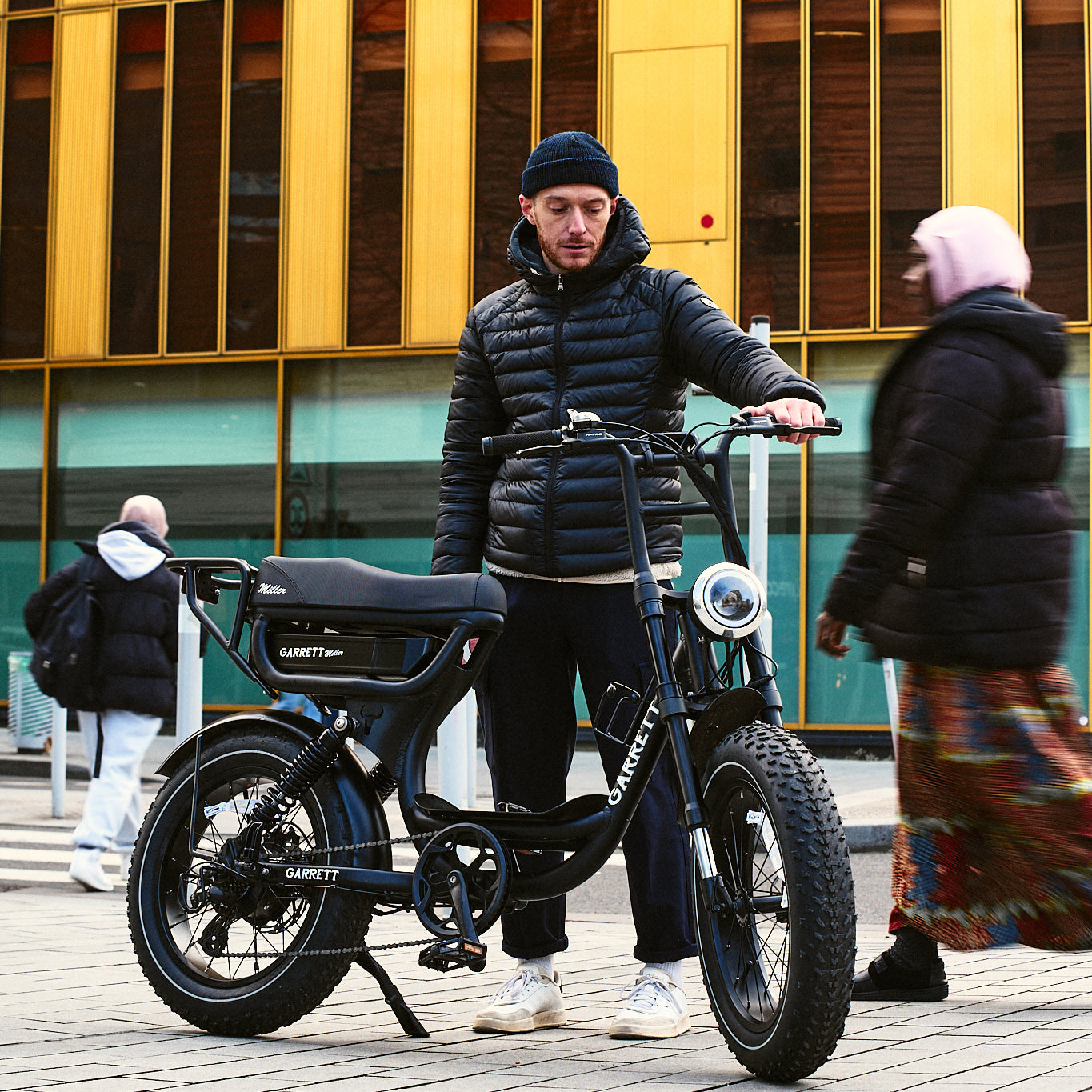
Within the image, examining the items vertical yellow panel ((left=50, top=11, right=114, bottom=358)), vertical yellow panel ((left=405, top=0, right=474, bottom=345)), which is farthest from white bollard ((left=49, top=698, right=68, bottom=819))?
vertical yellow panel ((left=50, top=11, right=114, bottom=358))

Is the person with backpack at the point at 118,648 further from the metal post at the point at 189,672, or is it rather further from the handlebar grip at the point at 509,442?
the handlebar grip at the point at 509,442

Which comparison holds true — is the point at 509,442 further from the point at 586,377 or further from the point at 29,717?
the point at 29,717

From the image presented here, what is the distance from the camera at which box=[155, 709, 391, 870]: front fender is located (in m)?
Result: 3.98

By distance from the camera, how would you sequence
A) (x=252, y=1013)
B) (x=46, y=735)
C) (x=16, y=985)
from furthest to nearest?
(x=46, y=735) < (x=16, y=985) < (x=252, y=1013)

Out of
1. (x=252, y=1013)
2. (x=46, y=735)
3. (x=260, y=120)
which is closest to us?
(x=252, y=1013)

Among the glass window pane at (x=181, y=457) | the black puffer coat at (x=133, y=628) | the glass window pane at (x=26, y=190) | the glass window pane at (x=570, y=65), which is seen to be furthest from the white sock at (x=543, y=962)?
the glass window pane at (x=26, y=190)

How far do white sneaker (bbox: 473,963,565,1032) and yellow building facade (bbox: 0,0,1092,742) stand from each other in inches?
442

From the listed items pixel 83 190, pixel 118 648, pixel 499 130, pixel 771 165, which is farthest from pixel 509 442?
pixel 83 190

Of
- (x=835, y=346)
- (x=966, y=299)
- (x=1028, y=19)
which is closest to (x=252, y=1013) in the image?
(x=966, y=299)

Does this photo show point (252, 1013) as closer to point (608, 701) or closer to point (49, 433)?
point (608, 701)

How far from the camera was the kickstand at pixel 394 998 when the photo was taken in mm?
4020

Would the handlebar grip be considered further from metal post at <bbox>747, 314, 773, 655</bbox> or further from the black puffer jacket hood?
metal post at <bbox>747, 314, 773, 655</bbox>

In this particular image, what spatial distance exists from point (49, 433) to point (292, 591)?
14894mm

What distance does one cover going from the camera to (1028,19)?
15.0m
